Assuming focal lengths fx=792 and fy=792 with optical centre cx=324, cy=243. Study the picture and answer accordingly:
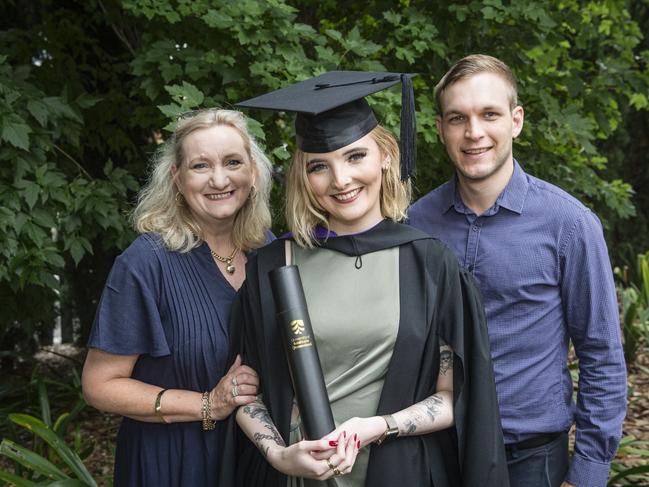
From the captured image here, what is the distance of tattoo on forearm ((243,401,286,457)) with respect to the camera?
80.7 inches

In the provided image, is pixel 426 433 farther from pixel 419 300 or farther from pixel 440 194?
pixel 440 194

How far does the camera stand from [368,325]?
2.05 meters

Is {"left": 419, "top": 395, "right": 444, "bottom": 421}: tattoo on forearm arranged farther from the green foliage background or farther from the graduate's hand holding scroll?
the green foliage background

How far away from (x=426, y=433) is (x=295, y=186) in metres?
0.75

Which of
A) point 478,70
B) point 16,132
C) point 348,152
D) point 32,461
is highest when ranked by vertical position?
point 16,132

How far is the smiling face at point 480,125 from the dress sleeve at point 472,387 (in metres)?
0.41

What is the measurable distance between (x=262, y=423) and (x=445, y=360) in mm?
515

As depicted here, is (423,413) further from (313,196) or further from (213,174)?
(213,174)

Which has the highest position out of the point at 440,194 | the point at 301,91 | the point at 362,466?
the point at 301,91

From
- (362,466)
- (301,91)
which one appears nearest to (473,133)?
(301,91)

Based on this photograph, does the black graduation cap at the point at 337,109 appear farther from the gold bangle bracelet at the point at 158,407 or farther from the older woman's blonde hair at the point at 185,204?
the gold bangle bracelet at the point at 158,407

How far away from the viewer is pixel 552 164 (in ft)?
14.8

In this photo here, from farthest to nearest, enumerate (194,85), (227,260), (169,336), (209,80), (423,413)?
(209,80) → (194,85) → (227,260) → (169,336) → (423,413)

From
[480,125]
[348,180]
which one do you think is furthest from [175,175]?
[480,125]
